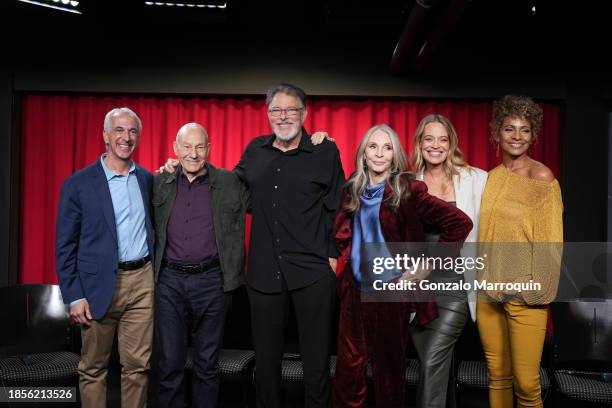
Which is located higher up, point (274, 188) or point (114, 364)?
point (274, 188)

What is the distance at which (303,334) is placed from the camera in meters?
3.03

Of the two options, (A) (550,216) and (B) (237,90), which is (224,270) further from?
(B) (237,90)

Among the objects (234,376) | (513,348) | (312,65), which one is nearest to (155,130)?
(312,65)

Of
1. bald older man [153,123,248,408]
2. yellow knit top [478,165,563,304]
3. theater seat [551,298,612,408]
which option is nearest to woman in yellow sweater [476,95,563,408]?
yellow knit top [478,165,563,304]

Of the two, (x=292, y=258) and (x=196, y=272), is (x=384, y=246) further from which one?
(x=196, y=272)

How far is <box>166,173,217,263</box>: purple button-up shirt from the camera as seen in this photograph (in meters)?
3.14

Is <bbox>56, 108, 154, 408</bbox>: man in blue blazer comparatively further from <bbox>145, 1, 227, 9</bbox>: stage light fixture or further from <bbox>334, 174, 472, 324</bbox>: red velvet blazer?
<bbox>145, 1, 227, 9</bbox>: stage light fixture

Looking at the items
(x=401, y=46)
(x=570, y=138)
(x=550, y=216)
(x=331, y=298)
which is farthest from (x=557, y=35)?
(x=331, y=298)

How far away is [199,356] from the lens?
10.4 ft

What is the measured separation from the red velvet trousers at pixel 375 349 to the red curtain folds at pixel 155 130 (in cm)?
228

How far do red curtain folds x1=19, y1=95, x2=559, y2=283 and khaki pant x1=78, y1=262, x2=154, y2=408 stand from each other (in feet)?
→ 6.45

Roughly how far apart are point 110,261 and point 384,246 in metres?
1.44

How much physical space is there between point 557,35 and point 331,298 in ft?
10.5

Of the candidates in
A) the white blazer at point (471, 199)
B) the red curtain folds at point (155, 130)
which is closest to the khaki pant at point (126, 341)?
the white blazer at point (471, 199)
